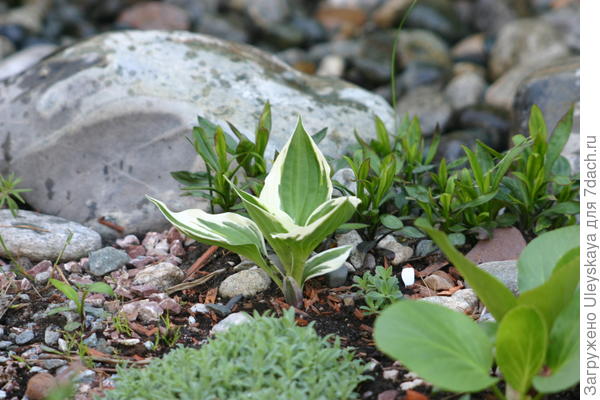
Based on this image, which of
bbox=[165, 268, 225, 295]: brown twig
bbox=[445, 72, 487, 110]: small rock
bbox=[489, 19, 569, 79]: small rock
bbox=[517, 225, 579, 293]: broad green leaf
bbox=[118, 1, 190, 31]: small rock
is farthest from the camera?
bbox=[118, 1, 190, 31]: small rock

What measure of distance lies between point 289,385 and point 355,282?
2.90 feet

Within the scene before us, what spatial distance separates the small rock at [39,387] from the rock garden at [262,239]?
0.03ft

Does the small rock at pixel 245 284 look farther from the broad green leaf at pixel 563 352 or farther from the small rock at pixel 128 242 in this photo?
the broad green leaf at pixel 563 352

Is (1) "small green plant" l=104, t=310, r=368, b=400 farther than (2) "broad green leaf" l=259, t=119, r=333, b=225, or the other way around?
(2) "broad green leaf" l=259, t=119, r=333, b=225

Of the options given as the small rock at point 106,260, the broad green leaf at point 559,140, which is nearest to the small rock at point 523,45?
the broad green leaf at point 559,140

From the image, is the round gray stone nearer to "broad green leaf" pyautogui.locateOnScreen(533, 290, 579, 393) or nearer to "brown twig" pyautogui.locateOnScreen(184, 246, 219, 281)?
"brown twig" pyautogui.locateOnScreen(184, 246, 219, 281)

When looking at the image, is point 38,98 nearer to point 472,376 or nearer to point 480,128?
point 472,376

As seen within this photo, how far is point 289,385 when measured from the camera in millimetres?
1998

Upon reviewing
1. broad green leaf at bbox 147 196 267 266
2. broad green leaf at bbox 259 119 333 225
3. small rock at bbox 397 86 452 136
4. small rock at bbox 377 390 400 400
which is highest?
broad green leaf at bbox 259 119 333 225

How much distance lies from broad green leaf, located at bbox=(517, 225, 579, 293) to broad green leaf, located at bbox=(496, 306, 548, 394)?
0.29m

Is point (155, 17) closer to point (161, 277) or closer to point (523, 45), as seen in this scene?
point (523, 45)

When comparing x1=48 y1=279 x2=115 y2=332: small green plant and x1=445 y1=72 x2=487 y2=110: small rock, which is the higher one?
x1=48 y1=279 x2=115 y2=332: small green plant

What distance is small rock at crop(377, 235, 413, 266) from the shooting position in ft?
9.70

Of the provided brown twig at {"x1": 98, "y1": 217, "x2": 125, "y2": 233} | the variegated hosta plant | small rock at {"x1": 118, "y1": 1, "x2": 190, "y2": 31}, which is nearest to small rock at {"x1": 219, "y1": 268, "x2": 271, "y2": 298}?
the variegated hosta plant
